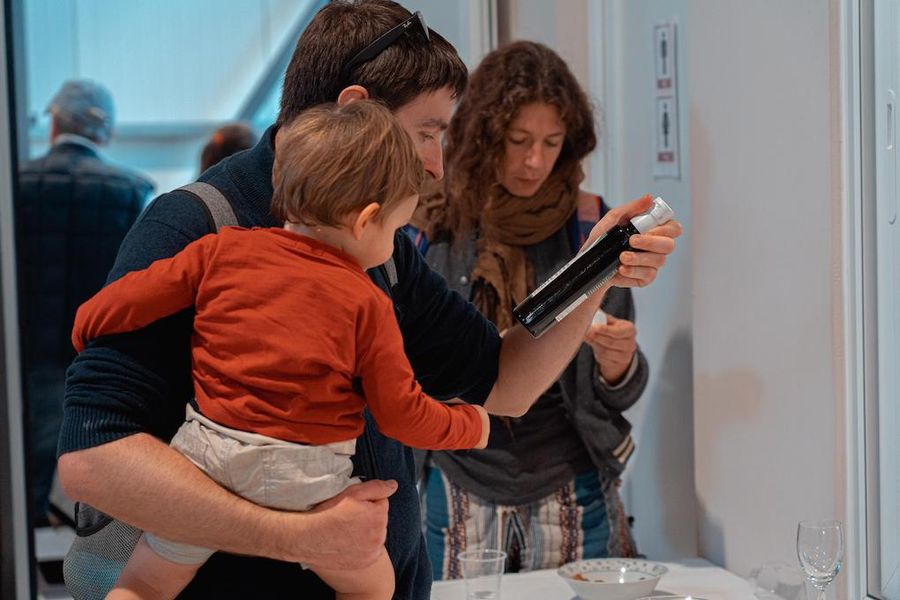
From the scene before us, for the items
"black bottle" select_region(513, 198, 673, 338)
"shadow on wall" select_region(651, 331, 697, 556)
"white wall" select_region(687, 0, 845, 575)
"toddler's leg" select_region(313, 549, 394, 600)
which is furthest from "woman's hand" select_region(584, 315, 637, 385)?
"toddler's leg" select_region(313, 549, 394, 600)

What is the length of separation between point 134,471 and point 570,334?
0.67 metres

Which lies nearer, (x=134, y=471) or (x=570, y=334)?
(x=134, y=471)

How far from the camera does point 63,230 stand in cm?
449

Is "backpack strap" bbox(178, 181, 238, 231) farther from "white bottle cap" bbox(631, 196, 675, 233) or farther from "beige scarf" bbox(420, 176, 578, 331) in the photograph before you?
"beige scarf" bbox(420, 176, 578, 331)

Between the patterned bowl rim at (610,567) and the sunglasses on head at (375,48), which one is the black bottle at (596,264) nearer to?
the sunglasses on head at (375,48)

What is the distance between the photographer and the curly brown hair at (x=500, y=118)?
8.51 ft

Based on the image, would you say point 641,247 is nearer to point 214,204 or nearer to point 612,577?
point 214,204

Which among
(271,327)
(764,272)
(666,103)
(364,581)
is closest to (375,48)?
(271,327)

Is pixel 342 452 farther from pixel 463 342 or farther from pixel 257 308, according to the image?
pixel 463 342

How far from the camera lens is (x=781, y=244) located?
7.18 ft

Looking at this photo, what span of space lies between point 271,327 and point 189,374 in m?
0.15

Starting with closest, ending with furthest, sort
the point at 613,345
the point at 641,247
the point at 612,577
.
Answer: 1. the point at 641,247
2. the point at 612,577
3. the point at 613,345

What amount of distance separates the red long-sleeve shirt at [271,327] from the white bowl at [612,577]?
948 mm

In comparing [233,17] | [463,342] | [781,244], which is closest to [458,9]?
[233,17]
